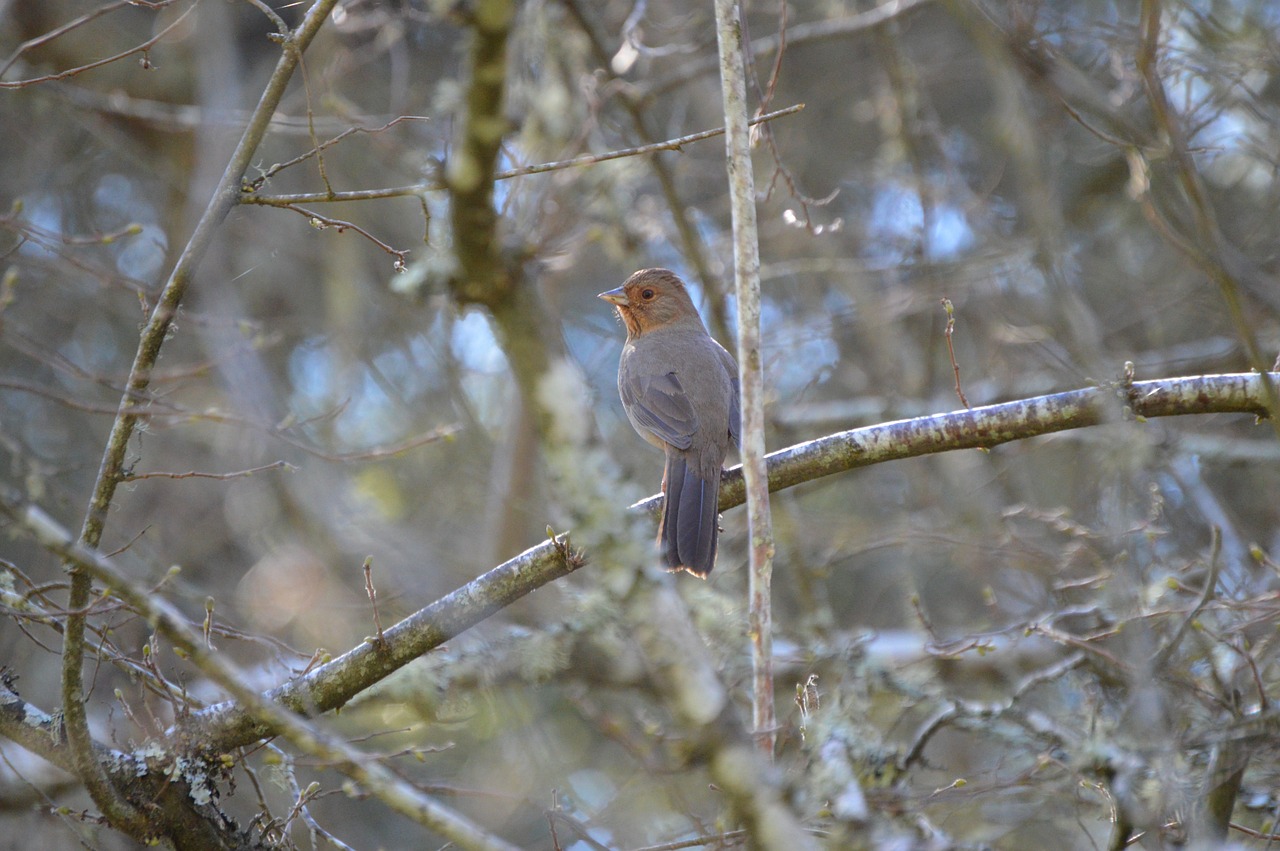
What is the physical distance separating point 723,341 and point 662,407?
6.85 feet

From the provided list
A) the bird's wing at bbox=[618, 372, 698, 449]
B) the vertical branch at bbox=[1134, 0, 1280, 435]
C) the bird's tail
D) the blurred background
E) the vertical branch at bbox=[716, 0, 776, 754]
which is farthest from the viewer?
the bird's wing at bbox=[618, 372, 698, 449]

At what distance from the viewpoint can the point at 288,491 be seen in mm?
8250

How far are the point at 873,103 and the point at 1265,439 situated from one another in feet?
14.1

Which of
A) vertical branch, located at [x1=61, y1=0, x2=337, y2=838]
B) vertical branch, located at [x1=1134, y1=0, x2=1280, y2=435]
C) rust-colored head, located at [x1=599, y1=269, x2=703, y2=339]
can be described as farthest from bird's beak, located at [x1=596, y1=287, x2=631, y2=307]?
vertical branch, located at [x1=1134, y1=0, x2=1280, y2=435]

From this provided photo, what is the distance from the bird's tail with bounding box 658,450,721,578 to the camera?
483cm

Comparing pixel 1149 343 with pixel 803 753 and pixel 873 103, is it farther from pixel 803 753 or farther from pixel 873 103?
pixel 803 753

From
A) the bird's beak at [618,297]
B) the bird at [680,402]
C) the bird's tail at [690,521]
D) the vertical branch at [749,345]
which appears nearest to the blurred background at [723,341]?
the bird's beak at [618,297]

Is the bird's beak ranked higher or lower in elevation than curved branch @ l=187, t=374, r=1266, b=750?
higher

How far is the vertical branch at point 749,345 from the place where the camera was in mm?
2838

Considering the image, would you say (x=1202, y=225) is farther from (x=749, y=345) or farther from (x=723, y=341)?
(x=723, y=341)

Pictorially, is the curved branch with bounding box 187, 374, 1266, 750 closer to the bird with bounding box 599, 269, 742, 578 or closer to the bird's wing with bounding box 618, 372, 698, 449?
the bird with bounding box 599, 269, 742, 578

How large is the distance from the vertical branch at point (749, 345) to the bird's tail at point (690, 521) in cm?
165

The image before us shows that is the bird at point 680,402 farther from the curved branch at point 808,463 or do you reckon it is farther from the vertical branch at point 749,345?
the vertical branch at point 749,345

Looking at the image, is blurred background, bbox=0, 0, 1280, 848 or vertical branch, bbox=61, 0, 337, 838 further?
blurred background, bbox=0, 0, 1280, 848
